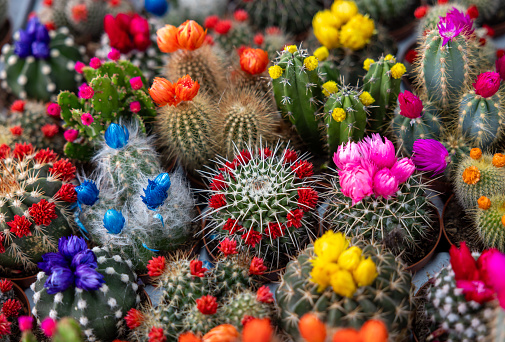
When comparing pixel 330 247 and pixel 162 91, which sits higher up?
pixel 162 91

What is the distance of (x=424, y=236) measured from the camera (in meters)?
A: 1.59

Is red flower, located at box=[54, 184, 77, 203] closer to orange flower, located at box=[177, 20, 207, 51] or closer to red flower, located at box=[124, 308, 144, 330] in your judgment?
red flower, located at box=[124, 308, 144, 330]

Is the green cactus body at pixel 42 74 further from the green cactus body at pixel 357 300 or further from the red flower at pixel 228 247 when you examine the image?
the green cactus body at pixel 357 300

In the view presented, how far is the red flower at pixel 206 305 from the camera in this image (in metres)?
1.27

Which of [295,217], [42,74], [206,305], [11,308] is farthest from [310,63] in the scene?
[42,74]

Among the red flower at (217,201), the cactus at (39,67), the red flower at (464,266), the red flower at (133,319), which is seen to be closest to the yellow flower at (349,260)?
the red flower at (464,266)

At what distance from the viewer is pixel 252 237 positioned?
1.48 meters

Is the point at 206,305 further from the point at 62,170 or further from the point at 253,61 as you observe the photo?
the point at 253,61

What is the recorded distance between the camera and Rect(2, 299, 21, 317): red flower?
4.96 ft

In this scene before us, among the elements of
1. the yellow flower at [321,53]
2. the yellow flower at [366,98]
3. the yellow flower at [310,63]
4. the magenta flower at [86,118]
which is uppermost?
the yellow flower at [310,63]

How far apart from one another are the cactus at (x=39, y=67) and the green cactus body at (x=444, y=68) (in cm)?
179

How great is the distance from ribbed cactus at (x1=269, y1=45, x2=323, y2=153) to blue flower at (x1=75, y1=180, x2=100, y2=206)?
0.81 m

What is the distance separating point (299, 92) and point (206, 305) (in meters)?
0.90

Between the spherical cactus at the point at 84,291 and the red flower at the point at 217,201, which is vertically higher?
the red flower at the point at 217,201
